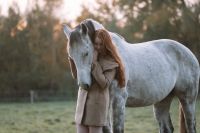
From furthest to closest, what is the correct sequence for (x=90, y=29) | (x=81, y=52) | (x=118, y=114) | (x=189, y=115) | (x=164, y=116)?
(x=164, y=116), (x=189, y=115), (x=118, y=114), (x=90, y=29), (x=81, y=52)

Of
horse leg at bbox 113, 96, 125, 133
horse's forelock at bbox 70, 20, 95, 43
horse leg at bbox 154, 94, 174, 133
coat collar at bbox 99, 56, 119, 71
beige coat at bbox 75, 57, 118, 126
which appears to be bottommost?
horse leg at bbox 154, 94, 174, 133

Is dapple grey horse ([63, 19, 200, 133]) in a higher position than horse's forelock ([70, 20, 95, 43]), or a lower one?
lower

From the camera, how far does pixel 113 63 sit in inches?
145

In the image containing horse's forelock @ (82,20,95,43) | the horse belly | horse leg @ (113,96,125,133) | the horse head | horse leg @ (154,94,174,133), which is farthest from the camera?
horse leg @ (154,94,174,133)

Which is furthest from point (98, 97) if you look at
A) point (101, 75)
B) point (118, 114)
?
point (118, 114)

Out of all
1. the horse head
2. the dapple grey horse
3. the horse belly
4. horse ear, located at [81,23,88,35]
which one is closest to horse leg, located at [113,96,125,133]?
the dapple grey horse

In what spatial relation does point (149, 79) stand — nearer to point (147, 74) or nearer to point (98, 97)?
point (147, 74)

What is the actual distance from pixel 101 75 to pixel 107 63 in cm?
14

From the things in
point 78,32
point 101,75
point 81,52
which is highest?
point 78,32

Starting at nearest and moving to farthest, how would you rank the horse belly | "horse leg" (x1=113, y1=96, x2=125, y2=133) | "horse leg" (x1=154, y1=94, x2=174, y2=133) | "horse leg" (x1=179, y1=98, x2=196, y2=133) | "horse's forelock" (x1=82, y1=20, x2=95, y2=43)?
"horse's forelock" (x1=82, y1=20, x2=95, y2=43)
"horse leg" (x1=113, y1=96, x2=125, y2=133)
the horse belly
"horse leg" (x1=179, y1=98, x2=196, y2=133)
"horse leg" (x1=154, y1=94, x2=174, y2=133)

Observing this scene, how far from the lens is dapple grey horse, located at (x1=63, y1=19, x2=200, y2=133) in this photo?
361 centimetres

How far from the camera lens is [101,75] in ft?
11.8

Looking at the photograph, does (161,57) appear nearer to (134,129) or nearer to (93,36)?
(93,36)

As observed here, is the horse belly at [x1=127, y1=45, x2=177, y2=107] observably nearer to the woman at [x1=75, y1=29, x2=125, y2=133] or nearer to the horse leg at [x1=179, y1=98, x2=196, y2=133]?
the horse leg at [x1=179, y1=98, x2=196, y2=133]
